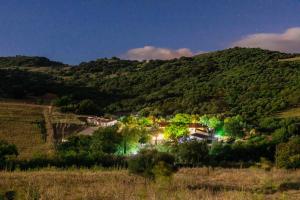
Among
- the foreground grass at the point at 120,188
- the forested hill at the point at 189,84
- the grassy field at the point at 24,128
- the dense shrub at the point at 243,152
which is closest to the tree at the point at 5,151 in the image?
the grassy field at the point at 24,128

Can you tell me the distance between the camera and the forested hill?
8769cm

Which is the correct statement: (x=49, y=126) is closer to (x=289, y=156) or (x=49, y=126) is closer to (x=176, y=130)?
(x=176, y=130)

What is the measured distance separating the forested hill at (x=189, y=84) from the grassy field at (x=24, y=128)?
28.7ft

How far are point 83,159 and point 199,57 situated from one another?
119 meters

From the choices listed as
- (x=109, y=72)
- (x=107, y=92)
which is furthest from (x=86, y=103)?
(x=109, y=72)

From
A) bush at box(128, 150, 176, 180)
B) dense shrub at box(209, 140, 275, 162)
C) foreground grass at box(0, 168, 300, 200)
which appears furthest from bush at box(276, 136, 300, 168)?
bush at box(128, 150, 176, 180)

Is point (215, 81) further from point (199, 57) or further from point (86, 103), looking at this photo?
point (86, 103)

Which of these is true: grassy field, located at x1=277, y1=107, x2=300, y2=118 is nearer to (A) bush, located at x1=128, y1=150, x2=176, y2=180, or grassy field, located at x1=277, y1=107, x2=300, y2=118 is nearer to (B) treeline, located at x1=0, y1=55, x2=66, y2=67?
(A) bush, located at x1=128, y1=150, x2=176, y2=180

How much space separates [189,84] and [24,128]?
73537 millimetres

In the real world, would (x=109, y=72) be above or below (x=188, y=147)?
above

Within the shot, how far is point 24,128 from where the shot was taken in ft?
157

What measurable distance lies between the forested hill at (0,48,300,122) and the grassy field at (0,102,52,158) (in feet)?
28.7

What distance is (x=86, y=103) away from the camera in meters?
72.7

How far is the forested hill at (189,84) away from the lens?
87.7m
